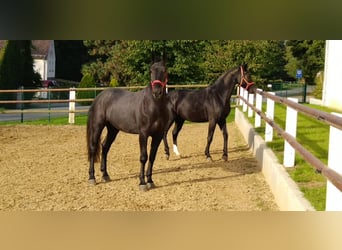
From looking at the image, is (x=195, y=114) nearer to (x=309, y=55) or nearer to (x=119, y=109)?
(x=119, y=109)

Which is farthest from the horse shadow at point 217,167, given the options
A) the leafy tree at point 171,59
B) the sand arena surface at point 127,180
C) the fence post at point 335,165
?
the leafy tree at point 171,59

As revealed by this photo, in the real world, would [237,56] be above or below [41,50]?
below

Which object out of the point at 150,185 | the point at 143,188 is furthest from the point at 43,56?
the point at 143,188

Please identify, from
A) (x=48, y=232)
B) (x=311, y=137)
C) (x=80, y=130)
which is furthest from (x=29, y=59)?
(x=48, y=232)

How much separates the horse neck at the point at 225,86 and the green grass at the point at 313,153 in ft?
3.10

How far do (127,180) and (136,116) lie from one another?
31.8 inches

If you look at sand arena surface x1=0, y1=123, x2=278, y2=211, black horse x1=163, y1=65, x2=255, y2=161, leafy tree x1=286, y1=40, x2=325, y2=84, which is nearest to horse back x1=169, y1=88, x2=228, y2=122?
black horse x1=163, y1=65, x2=255, y2=161

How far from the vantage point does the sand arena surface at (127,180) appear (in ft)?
12.7

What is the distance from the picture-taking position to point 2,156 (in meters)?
6.52

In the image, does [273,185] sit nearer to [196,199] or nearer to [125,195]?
[196,199]

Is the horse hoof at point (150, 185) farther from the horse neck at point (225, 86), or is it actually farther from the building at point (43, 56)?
the building at point (43, 56)

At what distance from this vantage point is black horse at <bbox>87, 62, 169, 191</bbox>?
4230 mm

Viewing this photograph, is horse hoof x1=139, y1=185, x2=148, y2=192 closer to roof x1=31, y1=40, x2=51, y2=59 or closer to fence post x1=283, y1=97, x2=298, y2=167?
fence post x1=283, y1=97, x2=298, y2=167

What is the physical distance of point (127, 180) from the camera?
4.92 m
